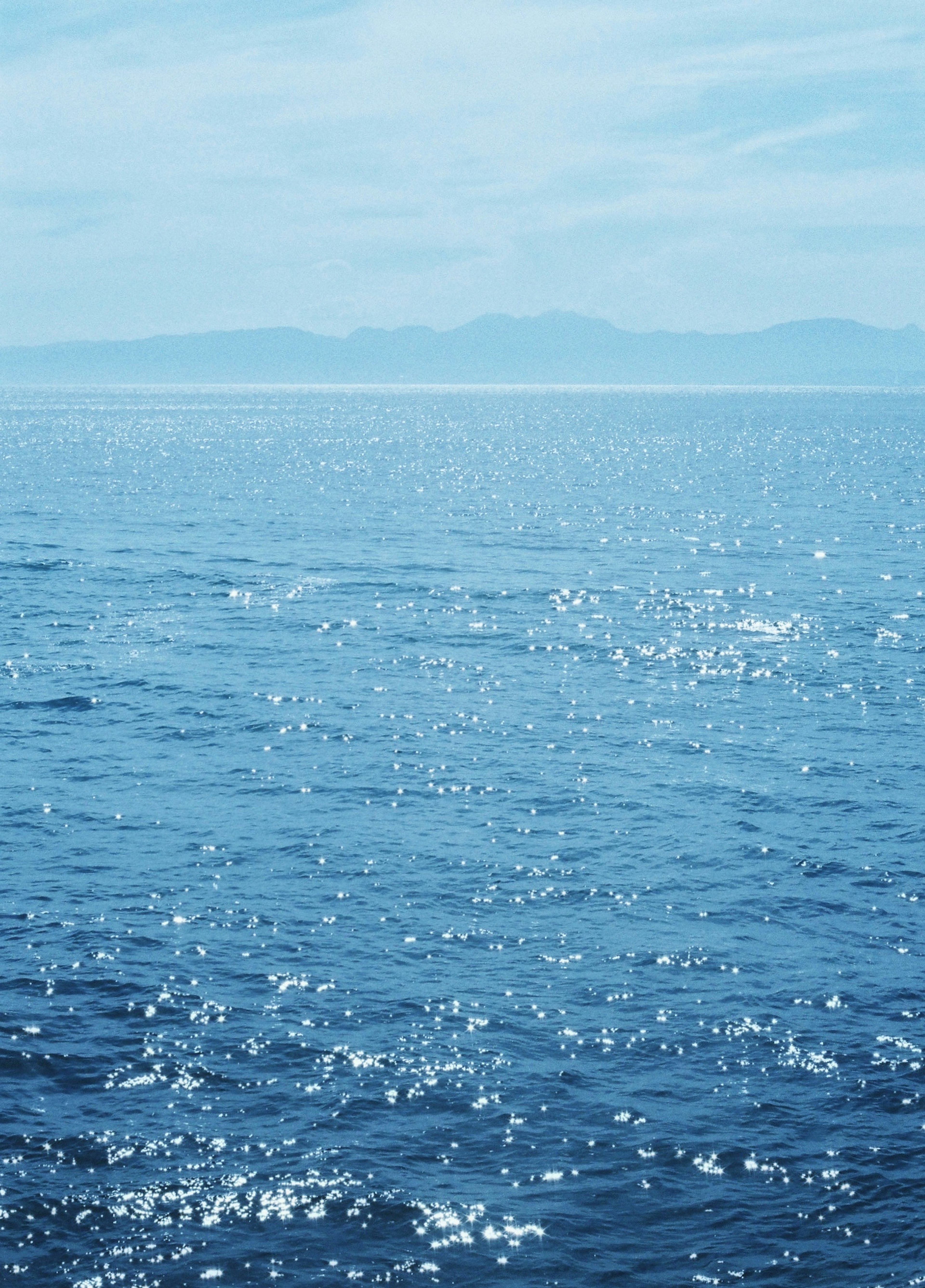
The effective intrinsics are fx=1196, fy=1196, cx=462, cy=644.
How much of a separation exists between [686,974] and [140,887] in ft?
58.4

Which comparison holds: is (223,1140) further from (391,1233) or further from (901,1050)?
(901,1050)

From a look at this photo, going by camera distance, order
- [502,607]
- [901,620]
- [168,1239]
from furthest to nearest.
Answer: [502,607] < [901,620] < [168,1239]

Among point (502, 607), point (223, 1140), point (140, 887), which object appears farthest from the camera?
point (502, 607)

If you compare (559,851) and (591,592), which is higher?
(591,592)

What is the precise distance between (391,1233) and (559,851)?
1985cm

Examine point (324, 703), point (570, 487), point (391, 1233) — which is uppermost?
point (570, 487)

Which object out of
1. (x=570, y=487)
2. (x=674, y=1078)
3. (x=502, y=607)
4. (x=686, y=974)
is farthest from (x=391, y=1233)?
(x=570, y=487)

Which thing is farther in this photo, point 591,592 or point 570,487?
point 570,487

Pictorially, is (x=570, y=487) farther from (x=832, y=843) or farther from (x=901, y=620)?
(x=832, y=843)

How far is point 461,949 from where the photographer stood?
35.6 meters

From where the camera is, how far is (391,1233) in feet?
78.7

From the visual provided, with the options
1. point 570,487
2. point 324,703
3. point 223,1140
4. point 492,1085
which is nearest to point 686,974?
point 492,1085

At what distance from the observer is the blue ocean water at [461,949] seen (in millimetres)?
24406

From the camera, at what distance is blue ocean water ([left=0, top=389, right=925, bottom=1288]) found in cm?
2441
